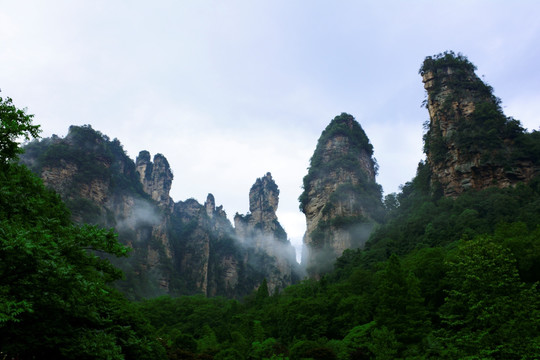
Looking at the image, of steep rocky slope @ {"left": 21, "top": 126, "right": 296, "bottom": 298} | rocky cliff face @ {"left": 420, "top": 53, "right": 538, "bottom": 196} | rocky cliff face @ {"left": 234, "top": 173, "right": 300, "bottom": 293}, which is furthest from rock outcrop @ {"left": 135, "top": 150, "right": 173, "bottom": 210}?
rocky cliff face @ {"left": 420, "top": 53, "right": 538, "bottom": 196}

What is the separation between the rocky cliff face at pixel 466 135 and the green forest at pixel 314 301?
10.6 feet

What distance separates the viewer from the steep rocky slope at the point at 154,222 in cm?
8331

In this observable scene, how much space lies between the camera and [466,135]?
5772 centimetres

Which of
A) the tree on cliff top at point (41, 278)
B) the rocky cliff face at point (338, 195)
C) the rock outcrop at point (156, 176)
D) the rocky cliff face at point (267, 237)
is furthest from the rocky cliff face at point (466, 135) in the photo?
the rock outcrop at point (156, 176)

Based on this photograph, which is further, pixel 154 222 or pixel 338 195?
pixel 154 222

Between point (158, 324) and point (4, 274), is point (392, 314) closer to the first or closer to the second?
point (4, 274)

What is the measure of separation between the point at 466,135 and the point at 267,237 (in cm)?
7398

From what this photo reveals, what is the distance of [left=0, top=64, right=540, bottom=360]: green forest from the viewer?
917cm

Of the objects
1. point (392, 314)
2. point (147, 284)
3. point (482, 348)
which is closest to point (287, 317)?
point (392, 314)

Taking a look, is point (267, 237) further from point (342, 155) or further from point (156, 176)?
point (342, 155)

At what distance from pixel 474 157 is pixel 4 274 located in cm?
5979

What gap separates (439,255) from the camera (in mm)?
30984

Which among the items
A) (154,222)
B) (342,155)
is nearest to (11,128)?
(342,155)

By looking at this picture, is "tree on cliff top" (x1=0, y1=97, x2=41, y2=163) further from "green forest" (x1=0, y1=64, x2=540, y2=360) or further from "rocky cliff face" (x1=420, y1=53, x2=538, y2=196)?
"rocky cliff face" (x1=420, y1=53, x2=538, y2=196)
